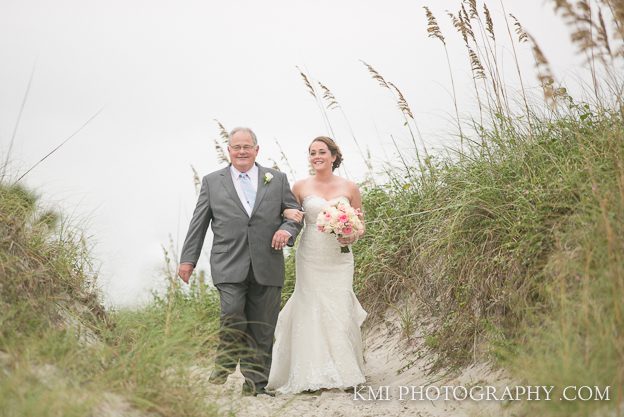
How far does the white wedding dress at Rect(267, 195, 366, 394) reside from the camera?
702 cm

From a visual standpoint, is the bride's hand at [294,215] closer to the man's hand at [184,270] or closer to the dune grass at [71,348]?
the man's hand at [184,270]

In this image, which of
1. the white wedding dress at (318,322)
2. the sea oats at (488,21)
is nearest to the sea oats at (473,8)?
the sea oats at (488,21)

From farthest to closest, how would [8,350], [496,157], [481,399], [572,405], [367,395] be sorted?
1. [496,157]
2. [367,395]
3. [481,399]
4. [8,350]
5. [572,405]

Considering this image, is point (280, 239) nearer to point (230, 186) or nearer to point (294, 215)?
point (294, 215)

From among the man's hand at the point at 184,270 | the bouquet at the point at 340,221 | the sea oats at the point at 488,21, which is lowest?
the man's hand at the point at 184,270

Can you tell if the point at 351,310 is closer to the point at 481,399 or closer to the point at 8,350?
the point at 481,399

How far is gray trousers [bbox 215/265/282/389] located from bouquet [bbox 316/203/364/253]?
0.73m

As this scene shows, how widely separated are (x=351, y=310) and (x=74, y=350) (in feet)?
9.96

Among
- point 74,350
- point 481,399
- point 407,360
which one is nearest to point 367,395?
point 407,360

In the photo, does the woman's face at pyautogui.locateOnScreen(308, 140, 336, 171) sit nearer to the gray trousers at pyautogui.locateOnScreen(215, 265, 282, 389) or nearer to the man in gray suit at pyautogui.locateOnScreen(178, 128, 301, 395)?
the man in gray suit at pyautogui.locateOnScreen(178, 128, 301, 395)

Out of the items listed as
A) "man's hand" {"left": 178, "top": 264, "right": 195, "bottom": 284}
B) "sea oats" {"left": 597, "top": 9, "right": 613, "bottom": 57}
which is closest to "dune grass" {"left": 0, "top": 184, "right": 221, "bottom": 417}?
"man's hand" {"left": 178, "top": 264, "right": 195, "bottom": 284}

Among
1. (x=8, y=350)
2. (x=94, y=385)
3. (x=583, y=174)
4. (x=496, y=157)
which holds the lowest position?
(x=94, y=385)

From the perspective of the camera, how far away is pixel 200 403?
15.9 feet

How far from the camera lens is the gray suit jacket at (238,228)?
21.4 ft
